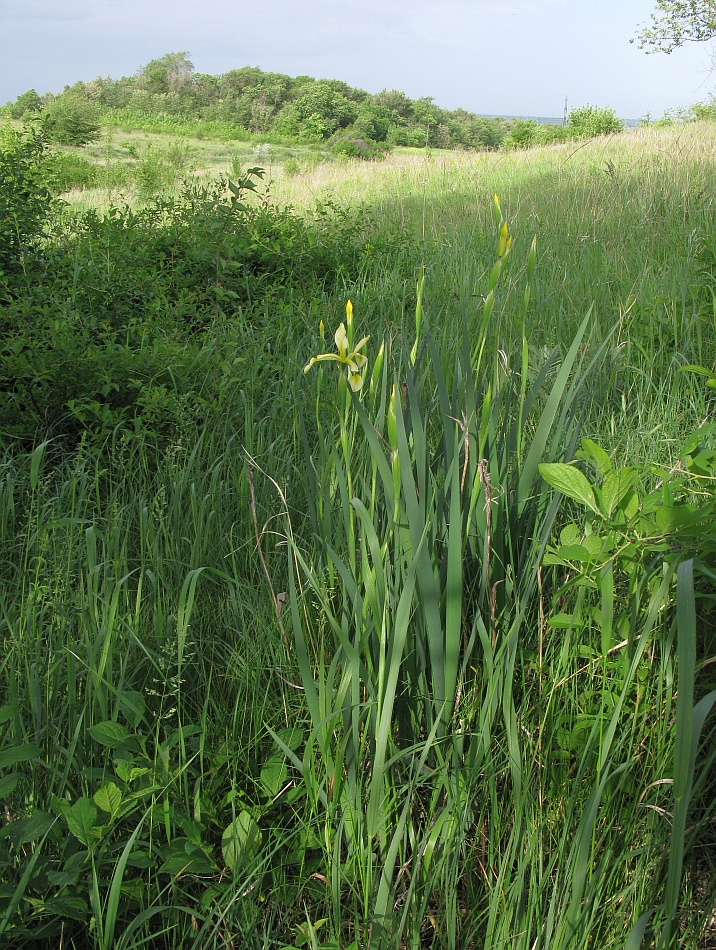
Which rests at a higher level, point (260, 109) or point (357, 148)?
point (260, 109)

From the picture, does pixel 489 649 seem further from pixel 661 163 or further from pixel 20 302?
pixel 661 163

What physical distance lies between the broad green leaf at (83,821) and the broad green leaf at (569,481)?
0.78m

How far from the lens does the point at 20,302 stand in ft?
8.41

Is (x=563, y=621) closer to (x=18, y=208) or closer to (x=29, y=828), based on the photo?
(x=29, y=828)

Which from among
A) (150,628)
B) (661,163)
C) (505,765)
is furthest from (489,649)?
(661,163)

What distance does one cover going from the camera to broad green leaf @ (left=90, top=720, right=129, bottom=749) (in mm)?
995

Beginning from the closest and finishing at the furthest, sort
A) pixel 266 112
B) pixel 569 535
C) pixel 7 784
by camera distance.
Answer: pixel 7 784 < pixel 569 535 < pixel 266 112

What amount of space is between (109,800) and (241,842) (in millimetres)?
189

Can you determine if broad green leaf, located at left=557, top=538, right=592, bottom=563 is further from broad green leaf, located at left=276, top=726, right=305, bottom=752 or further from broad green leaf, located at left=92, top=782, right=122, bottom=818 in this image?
broad green leaf, located at left=92, top=782, right=122, bottom=818

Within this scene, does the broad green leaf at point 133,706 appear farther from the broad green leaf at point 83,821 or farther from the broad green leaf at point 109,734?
the broad green leaf at point 83,821

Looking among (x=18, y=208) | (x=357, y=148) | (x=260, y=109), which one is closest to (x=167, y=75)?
(x=260, y=109)

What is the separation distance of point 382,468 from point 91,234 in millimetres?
3494

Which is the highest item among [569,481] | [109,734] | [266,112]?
[266,112]

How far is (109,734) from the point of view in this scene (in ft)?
3.32
